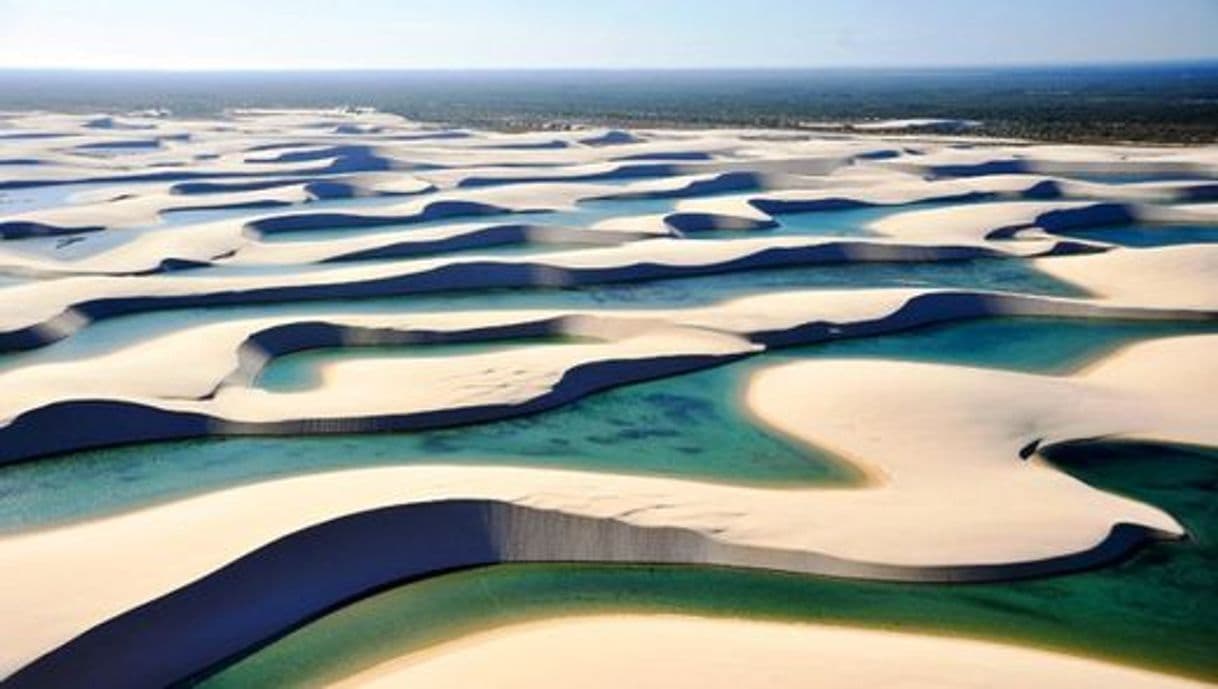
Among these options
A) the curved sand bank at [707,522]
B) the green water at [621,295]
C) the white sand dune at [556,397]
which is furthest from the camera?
the green water at [621,295]

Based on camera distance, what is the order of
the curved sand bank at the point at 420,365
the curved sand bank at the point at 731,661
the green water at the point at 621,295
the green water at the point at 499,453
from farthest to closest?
the green water at the point at 621,295
the curved sand bank at the point at 420,365
the green water at the point at 499,453
the curved sand bank at the point at 731,661

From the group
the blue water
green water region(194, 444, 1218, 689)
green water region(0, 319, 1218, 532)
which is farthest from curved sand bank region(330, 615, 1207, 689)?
the blue water

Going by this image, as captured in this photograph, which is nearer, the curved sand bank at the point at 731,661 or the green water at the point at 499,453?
the curved sand bank at the point at 731,661

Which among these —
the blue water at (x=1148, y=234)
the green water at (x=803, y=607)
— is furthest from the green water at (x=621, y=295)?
the green water at (x=803, y=607)

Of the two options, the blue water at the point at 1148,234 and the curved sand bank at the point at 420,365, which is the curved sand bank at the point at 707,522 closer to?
the curved sand bank at the point at 420,365

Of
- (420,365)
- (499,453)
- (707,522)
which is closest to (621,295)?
(420,365)

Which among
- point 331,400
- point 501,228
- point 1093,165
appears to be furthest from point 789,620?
point 1093,165

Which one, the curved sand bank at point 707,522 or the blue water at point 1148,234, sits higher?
the curved sand bank at point 707,522

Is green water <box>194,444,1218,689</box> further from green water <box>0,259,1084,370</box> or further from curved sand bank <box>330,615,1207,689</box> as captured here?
green water <box>0,259,1084,370</box>
